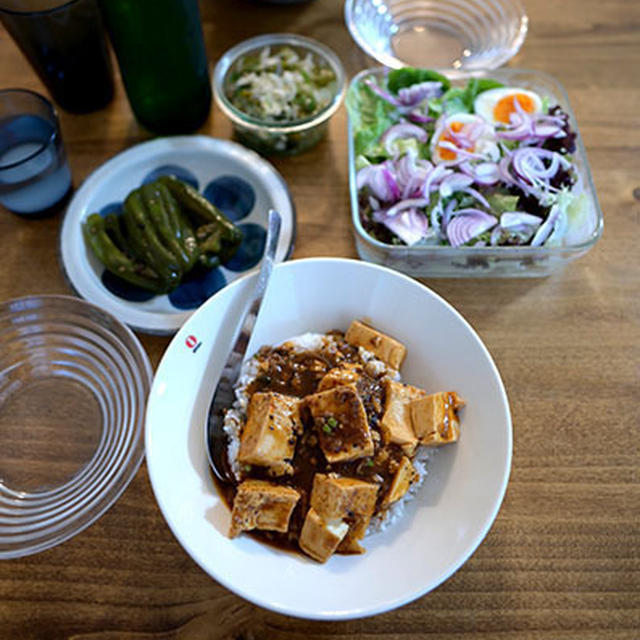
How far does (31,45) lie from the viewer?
1919 millimetres

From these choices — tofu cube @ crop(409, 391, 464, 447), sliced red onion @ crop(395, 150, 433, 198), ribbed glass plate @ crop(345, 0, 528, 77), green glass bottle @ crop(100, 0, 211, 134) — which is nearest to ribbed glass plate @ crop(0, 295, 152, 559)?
tofu cube @ crop(409, 391, 464, 447)

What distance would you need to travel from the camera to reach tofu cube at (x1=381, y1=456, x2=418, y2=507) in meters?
1.31

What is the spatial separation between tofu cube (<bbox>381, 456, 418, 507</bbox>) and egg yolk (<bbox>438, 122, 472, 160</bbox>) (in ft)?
3.46

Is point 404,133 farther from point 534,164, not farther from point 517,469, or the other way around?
point 517,469

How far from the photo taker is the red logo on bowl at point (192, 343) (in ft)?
4.70

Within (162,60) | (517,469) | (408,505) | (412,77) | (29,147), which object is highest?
(162,60)

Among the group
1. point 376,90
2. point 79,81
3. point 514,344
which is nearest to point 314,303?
point 514,344

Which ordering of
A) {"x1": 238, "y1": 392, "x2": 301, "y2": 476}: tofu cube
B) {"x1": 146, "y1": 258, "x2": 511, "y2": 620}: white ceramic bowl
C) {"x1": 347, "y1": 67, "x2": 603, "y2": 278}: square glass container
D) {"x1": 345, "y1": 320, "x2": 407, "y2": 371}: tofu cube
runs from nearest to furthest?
Result: {"x1": 146, "y1": 258, "x2": 511, "y2": 620}: white ceramic bowl
{"x1": 238, "y1": 392, "x2": 301, "y2": 476}: tofu cube
{"x1": 345, "y1": 320, "x2": 407, "y2": 371}: tofu cube
{"x1": 347, "y1": 67, "x2": 603, "y2": 278}: square glass container

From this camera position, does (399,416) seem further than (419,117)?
No

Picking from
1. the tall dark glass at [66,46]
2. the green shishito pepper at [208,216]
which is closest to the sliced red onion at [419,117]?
the green shishito pepper at [208,216]

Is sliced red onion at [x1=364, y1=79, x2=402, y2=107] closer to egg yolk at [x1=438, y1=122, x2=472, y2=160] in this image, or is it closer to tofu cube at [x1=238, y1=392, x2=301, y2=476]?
egg yolk at [x1=438, y1=122, x2=472, y2=160]

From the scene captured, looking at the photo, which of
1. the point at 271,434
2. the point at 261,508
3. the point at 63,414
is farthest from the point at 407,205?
the point at 63,414

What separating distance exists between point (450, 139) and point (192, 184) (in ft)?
2.99

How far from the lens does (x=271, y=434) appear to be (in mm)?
1310
